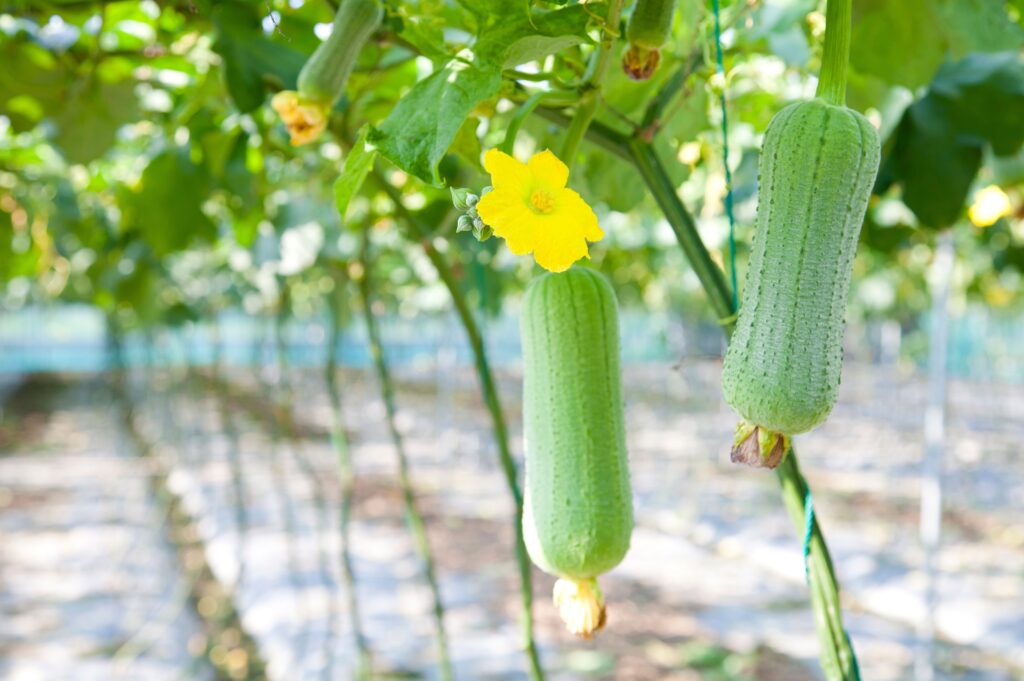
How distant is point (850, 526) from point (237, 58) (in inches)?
265

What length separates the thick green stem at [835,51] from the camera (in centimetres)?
55

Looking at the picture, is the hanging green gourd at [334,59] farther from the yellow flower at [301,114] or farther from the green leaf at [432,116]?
the green leaf at [432,116]

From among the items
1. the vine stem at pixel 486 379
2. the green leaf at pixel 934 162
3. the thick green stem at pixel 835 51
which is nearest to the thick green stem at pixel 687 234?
the thick green stem at pixel 835 51

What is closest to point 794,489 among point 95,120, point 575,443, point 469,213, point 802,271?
point 575,443

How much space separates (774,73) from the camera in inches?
76.6

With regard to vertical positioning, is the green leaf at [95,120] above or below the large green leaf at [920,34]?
above

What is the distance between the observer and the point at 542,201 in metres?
0.55

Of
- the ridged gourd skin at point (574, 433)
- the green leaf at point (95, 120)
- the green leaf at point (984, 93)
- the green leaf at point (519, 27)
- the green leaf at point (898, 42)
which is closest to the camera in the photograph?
the green leaf at point (519, 27)

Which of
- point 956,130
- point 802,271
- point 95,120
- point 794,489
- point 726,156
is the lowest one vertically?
point 794,489

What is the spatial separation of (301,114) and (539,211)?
31 centimetres

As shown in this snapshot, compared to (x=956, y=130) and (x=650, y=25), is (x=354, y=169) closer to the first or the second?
(x=650, y=25)

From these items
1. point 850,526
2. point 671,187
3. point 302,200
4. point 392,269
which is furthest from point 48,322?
point 671,187

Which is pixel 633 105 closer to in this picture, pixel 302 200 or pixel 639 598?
pixel 302 200

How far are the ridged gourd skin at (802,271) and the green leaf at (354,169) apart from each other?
255 millimetres
